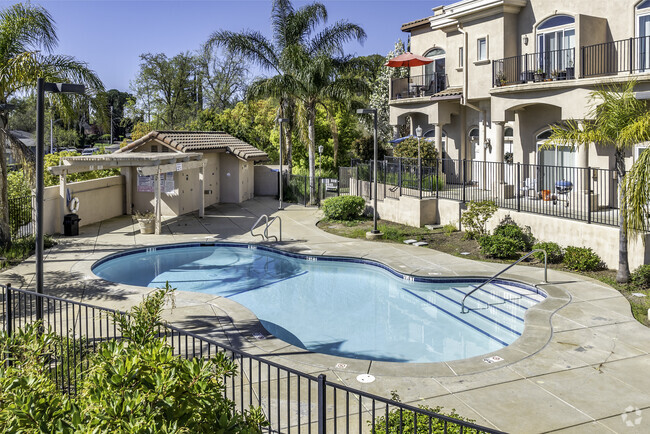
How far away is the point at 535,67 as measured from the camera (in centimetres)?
2286

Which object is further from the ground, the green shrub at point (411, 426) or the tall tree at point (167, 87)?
the tall tree at point (167, 87)

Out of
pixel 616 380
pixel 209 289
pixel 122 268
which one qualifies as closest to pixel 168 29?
pixel 122 268

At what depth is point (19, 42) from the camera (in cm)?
1766

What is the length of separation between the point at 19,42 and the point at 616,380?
17.8m

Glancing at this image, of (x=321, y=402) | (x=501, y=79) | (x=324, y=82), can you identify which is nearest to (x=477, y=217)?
(x=501, y=79)

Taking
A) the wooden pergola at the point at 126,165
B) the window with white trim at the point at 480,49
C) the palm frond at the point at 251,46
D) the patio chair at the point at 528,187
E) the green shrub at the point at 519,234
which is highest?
the palm frond at the point at 251,46

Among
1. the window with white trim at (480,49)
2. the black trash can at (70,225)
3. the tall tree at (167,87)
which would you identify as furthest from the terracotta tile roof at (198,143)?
the tall tree at (167,87)

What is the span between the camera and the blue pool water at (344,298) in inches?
464

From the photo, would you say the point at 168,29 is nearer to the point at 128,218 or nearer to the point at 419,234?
the point at 128,218

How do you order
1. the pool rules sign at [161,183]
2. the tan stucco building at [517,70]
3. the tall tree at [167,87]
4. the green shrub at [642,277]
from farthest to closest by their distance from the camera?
the tall tree at [167,87]
the pool rules sign at [161,183]
the tan stucco building at [517,70]
the green shrub at [642,277]

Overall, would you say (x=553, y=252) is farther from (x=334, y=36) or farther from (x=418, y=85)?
(x=334, y=36)

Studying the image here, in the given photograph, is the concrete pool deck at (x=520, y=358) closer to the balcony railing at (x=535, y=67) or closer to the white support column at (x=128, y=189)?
the balcony railing at (x=535, y=67)

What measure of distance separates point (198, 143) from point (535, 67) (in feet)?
49.8

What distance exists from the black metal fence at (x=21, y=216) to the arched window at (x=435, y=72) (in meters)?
18.3
